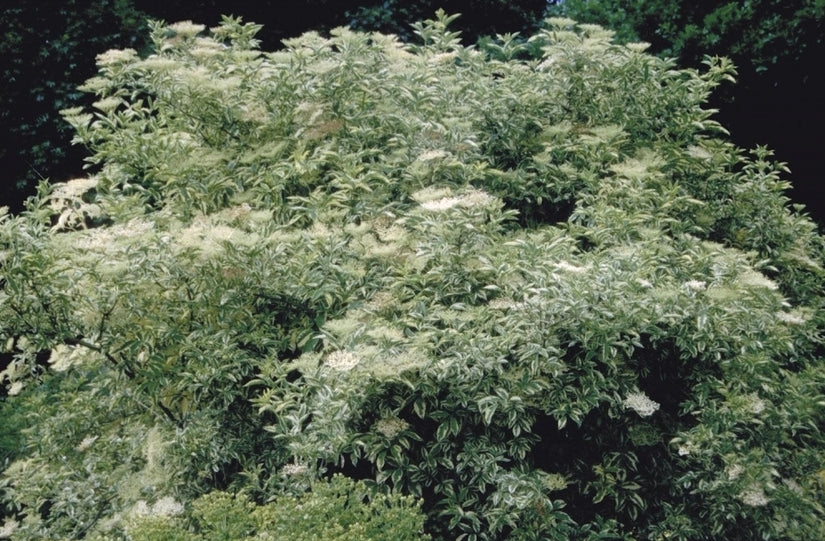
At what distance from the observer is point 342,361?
2762mm

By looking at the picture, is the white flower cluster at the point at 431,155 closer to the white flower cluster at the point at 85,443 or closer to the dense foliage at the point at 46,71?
the white flower cluster at the point at 85,443

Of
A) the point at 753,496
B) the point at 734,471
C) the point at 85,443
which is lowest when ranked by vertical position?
the point at 85,443

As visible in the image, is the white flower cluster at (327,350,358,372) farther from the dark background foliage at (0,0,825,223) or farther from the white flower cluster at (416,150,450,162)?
the dark background foliage at (0,0,825,223)

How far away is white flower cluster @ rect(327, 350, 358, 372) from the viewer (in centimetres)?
268

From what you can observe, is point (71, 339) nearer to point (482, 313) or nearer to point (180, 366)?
point (180, 366)

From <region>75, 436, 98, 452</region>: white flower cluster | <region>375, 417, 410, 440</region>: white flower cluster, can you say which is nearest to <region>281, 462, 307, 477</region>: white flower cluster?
<region>375, 417, 410, 440</region>: white flower cluster

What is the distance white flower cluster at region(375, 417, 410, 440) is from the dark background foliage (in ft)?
14.1

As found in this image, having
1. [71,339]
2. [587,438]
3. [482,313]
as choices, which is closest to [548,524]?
[587,438]

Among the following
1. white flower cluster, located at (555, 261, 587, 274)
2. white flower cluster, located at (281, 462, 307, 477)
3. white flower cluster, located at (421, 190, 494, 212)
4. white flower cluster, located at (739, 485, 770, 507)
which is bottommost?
white flower cluster, located at (739, 485, 770, 507)

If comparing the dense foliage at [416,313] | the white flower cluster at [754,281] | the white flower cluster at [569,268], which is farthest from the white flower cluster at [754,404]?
the white flower cluster at [569,268]

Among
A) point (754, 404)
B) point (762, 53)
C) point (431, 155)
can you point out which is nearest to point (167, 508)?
point (431, 155)

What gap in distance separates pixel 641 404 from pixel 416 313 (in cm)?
92

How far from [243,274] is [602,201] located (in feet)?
5.44

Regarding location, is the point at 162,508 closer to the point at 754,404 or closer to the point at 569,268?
the point at 569,268
